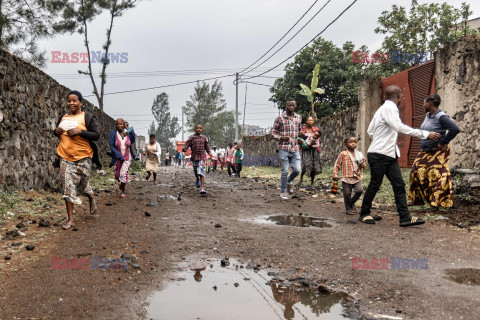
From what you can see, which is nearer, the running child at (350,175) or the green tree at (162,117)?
the running child at (350,175)

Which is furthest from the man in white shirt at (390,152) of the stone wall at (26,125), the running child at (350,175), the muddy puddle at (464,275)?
the stone wall at (26,125)

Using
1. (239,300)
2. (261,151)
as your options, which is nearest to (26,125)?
(239,300)

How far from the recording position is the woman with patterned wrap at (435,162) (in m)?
6.03

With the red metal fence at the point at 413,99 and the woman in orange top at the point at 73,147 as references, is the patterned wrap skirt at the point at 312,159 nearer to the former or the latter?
the red metal fence at the point at 413,99

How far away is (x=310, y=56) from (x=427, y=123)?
27741 millimetres

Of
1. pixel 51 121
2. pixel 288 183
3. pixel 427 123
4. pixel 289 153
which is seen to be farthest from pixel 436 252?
pixel 51 121

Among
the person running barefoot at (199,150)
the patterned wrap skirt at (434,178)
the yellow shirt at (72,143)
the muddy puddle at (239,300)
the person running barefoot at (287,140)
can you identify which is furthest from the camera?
the person running barefoot at (199,150)

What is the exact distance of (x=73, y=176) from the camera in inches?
208

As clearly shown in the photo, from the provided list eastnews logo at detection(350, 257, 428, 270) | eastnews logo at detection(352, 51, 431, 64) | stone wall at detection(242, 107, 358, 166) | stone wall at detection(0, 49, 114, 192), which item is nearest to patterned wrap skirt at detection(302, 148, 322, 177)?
stone wall at detection(242, 107, 358, 166)

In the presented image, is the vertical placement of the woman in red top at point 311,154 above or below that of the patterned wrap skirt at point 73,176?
above

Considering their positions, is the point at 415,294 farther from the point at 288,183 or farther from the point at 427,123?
the point at 288,183

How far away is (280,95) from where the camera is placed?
34312 mm

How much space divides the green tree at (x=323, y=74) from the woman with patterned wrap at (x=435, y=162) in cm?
2406

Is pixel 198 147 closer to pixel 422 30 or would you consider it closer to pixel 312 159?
pixel 312 159
